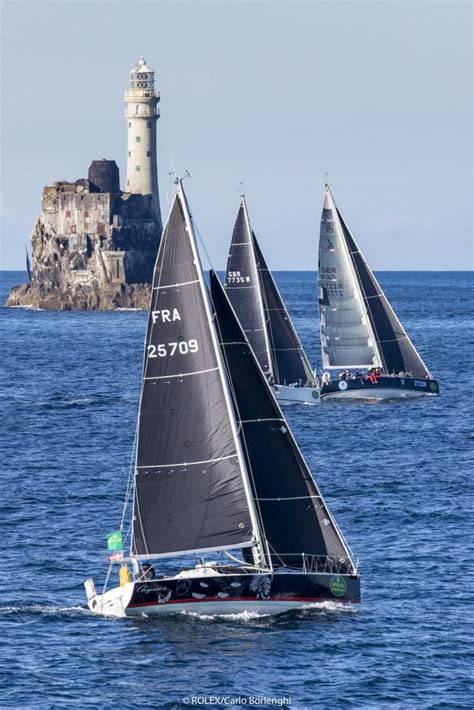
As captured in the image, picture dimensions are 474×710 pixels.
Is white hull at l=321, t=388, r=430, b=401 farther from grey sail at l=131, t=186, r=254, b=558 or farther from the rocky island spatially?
the rocky island

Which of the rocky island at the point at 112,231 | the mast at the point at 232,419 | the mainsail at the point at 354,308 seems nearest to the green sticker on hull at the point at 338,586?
the mast at the point at 232,419

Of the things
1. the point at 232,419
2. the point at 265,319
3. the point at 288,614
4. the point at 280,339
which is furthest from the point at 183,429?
the point at 280,339

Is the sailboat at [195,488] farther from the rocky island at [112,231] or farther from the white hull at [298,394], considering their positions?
the rocky island at [112,231]

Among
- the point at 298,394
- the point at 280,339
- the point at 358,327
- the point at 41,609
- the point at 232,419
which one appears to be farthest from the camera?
the point at 358,327

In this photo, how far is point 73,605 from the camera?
123 ft

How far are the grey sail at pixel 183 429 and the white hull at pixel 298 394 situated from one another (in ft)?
127

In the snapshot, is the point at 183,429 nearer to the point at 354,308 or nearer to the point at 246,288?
the point at 246,288

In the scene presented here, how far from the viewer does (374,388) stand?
75.6 m

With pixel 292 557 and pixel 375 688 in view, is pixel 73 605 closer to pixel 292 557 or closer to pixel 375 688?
pixel 292 557

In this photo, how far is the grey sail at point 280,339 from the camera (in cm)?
7400

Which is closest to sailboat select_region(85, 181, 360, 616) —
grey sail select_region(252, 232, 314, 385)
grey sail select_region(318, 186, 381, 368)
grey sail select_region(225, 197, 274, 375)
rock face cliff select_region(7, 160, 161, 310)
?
grey sail select_region(225, 197, 274, 375)

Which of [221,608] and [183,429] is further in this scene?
[183,429]

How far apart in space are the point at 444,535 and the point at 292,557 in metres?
9.55

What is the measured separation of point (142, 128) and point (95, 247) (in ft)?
49.1
